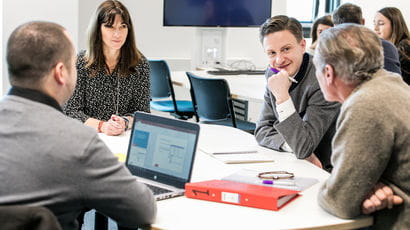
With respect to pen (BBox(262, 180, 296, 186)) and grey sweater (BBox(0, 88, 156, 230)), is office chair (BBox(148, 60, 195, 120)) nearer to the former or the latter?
pen (BBox(262, 180, 296, 186))

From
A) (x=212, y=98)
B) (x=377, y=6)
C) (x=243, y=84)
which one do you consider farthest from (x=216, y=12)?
(x=212, y=98)

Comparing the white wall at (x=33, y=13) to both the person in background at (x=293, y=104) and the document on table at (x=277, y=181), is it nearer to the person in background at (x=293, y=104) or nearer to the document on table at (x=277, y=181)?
the person in background at (x=293, y=104)

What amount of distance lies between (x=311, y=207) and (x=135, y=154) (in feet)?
2.12

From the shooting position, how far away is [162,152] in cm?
204

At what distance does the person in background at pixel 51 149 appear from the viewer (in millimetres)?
1508

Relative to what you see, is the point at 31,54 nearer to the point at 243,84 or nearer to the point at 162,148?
the point at 162,148

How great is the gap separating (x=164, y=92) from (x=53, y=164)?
4107mm

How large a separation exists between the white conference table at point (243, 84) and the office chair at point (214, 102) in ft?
0.33

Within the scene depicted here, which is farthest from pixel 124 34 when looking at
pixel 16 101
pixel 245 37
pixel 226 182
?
pixel 245 37

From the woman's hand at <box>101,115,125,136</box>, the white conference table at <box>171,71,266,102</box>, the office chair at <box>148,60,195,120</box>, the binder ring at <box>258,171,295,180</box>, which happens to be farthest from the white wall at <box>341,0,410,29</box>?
the binder ring at <box>258,171,295,180</box>

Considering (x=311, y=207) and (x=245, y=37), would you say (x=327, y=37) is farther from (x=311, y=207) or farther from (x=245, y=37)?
(x=245, y=37)

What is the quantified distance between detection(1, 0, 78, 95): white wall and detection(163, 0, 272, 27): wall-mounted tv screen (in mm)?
1288

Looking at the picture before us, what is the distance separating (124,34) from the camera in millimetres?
3146

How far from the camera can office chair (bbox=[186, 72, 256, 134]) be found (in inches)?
176
